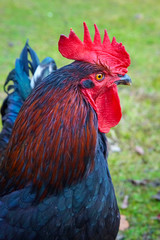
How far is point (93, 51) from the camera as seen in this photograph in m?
1.97

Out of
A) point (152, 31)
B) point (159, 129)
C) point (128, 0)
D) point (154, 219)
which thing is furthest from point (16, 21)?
point (154, 219)

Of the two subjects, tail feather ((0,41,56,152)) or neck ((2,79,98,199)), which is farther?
tail feather ((0,41,56,152))

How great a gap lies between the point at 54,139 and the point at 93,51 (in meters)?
0.61

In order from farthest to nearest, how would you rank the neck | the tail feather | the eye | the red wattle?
the tail feather < the red wattle < the eye < the neck

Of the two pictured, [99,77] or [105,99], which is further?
[105,99]

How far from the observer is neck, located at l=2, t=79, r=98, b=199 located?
6.02ft

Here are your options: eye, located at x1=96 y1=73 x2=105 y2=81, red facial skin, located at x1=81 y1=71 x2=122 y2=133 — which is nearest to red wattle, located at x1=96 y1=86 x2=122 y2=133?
red facial skin, located at x1=81 y1=71 x2=122 y2=133

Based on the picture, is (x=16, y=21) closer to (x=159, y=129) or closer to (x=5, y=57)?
(x=5, y=57)

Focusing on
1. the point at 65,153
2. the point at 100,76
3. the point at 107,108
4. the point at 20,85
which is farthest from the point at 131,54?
the point at 65,153

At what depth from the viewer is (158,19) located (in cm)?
952

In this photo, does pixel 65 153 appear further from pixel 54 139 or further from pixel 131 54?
pixel 131 54

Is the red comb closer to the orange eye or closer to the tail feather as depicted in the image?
the orange eye

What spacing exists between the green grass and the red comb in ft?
6.46

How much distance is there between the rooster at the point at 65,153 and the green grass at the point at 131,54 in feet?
4.90
